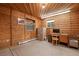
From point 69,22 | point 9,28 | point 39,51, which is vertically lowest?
point 39,51

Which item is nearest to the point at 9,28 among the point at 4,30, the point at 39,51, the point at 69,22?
the point at 4,30

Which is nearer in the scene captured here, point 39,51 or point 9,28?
point 39,51

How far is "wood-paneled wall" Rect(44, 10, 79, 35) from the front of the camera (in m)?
6.68

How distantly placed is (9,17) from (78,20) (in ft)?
14.3

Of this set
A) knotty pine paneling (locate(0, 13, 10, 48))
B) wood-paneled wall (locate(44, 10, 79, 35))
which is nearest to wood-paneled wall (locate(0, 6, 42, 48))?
knotty pine paneling (locate(0, 13, 10, 48))

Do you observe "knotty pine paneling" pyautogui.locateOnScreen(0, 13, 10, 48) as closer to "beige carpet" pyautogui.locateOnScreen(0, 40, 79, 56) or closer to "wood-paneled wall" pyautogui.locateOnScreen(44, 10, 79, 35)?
"beige carpet" pyautogui.locateOnScreen(0, 40, 79, 56)

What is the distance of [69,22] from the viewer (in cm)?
711

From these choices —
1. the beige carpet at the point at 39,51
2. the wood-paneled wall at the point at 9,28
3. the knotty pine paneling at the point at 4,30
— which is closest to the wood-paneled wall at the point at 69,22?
the beige carpet at the point at 39,51

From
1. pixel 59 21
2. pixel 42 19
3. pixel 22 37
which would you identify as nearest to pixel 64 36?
pixel 59 21

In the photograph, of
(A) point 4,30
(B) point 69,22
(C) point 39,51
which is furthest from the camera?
(B) point 69,22

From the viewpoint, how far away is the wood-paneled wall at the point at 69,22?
21.9 ft

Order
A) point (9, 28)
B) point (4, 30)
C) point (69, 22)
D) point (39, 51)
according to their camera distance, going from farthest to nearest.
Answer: point (69, 22)
point (9, 28)
point (4, 30)
point (39, 51)

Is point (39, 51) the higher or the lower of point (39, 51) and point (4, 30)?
the lower

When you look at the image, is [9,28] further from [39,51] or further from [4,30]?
[39,51]
